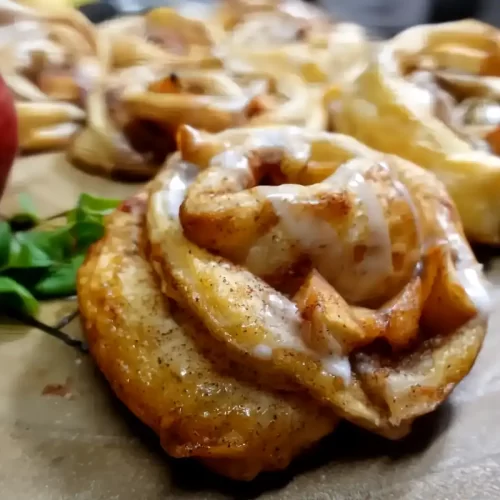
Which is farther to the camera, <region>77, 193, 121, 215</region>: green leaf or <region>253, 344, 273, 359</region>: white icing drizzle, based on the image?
<region>77, 193, 121, 215</region>: green leaf

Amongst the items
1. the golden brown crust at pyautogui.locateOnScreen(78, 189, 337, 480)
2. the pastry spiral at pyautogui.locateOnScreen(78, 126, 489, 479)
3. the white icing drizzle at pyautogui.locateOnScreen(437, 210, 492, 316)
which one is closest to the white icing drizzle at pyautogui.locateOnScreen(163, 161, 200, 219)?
the pastry spiral at pyautogui.locateOnScreen(78, 126, 489, 479)

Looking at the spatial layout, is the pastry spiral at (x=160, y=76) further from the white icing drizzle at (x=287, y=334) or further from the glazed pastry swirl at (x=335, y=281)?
the white icing drizzle at (x=287, y=334)

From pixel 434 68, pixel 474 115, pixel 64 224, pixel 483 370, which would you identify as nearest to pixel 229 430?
pixel 483 370

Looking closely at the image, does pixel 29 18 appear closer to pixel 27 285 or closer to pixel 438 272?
pixel 27 285

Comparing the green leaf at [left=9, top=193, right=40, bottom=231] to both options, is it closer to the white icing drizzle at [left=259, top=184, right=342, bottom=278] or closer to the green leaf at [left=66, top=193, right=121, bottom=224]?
the green leaf at [left=66, top=193, right=121, bottom=224]

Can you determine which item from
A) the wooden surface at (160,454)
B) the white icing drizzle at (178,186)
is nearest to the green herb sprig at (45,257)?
the wooden surface at (160,454)

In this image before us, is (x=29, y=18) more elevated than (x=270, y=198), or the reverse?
(x=270, y=198)
